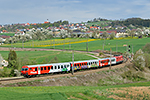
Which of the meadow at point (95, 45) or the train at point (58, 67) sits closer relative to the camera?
the train at point (58, 67)

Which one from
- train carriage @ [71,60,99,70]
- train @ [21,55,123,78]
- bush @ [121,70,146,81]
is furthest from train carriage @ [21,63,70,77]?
bush @ [121,70,146,81]

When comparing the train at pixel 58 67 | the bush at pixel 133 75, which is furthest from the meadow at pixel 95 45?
the bush at pixel 133 75

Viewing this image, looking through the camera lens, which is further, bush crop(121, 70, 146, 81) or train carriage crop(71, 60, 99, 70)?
bush crop(121, 70, 146, 81)

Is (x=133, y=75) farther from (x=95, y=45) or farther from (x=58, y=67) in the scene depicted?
(x=95, y=45)

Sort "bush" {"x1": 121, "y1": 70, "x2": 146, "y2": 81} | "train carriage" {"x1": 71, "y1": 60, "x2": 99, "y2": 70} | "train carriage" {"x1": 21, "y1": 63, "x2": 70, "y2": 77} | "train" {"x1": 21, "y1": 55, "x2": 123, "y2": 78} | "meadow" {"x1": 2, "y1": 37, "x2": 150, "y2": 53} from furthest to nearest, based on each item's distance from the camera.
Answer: "meadow" {"x1": 2, "y1": 37, "x2": 150, "y2": 53}
"bush" {"x1": 121, "y1": 70, "x2": 146, "y2": 81}
"train carriage" {"x1": 71, "y1": 60, "x2": 99, "y2": 70}
"train" {"x1": 21, "y1": 55, "x2": 123, "y2": 78}
"train carriage" {"x1": 21, "y1": 63, "x2": 70, "y2": 77}

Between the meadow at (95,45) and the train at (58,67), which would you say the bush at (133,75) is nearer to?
the train at (58,67)

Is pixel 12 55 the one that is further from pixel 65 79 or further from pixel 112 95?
pixel 112 95

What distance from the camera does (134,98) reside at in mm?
27875

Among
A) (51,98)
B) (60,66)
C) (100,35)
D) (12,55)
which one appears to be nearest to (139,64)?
(60,66)

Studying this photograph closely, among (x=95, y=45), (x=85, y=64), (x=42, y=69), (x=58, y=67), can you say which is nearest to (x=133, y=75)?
(x=85, y=64)

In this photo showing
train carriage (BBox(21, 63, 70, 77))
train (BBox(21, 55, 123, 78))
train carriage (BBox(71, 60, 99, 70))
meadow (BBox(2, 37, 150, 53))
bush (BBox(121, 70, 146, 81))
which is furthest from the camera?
meadow (BBox(2, 37, 150, 53))

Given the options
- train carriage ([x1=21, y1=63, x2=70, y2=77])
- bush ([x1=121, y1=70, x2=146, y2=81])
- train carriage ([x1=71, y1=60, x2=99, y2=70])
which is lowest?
bush ([x1=121, y1=70, x2=146, y2=81])

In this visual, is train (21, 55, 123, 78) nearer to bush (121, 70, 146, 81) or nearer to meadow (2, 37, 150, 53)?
bush (121, 70, 146, 81)

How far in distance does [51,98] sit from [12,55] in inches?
1891
